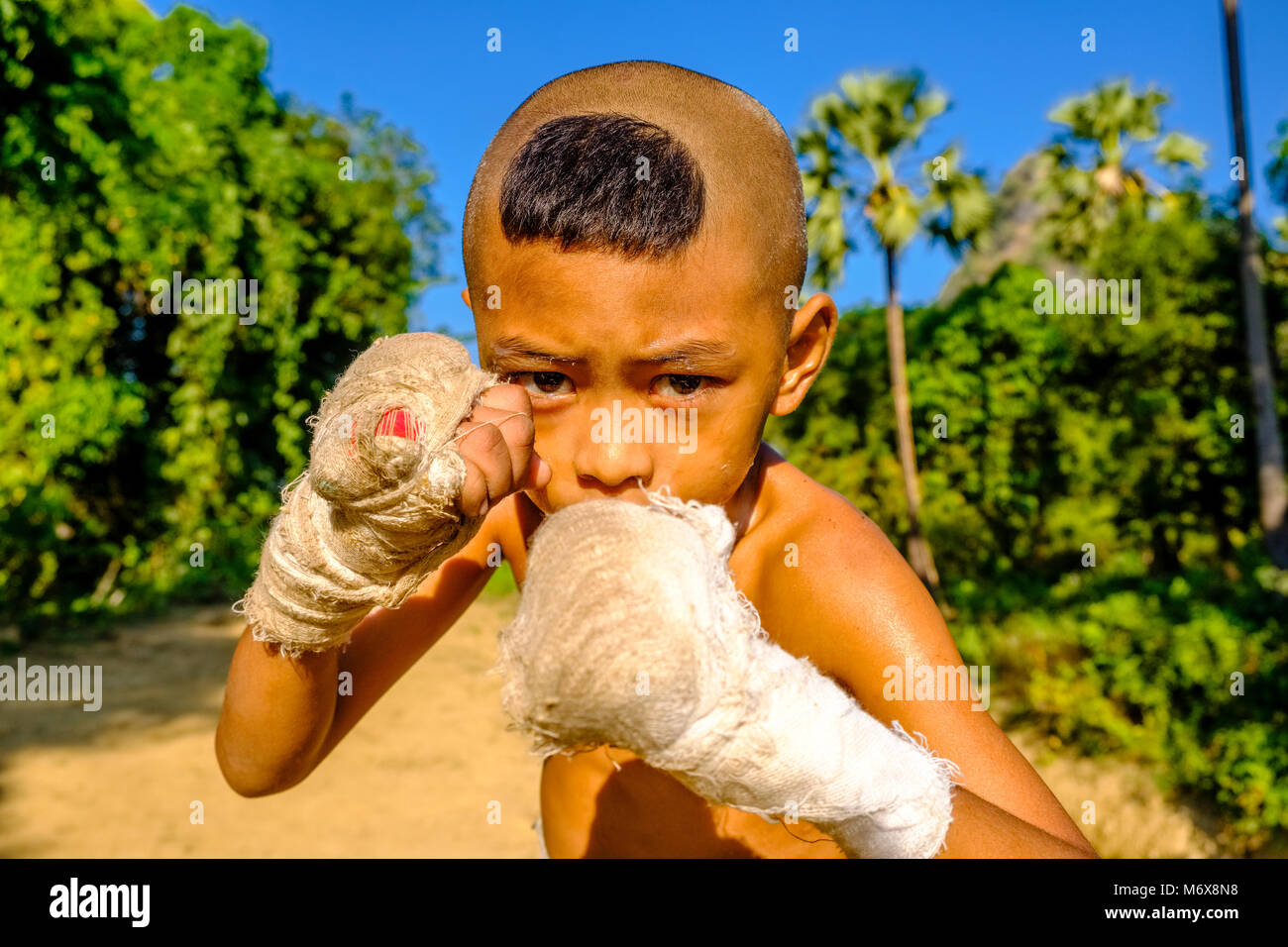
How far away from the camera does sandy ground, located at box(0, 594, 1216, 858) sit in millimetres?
5527

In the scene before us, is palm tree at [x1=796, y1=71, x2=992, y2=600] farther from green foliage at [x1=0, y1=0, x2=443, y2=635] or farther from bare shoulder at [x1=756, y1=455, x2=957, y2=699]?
bare shoulder at [x1=756, y1=455, x2=957, y2=699]

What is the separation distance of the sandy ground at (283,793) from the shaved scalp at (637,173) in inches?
158

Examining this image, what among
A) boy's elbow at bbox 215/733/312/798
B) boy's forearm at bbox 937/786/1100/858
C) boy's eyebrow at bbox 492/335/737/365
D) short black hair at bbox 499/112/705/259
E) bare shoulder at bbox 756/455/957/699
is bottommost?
boy's forearm at bbox 937/786/1100/858

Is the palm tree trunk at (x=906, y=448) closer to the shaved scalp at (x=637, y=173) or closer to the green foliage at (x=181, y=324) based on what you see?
the green foliage at (x=181, y=324)

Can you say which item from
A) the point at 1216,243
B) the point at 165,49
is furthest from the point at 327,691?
the point at 1216,243

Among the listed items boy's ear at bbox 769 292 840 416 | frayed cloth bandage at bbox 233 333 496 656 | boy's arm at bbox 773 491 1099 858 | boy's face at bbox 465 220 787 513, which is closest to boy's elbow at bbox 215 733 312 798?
frayed cloth bandage at bbox 233 333 496 656

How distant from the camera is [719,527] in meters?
1.27

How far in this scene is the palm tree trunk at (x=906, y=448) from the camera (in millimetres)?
11242

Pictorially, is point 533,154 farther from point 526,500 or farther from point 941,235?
point 941,235

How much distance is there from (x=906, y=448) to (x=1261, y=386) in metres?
3.69

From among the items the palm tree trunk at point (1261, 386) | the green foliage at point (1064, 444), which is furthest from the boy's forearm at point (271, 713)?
the palm tree trunk at point (1261, 386)

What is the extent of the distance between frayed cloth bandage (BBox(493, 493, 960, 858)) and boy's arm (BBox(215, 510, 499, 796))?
61 cm

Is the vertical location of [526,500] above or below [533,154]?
below

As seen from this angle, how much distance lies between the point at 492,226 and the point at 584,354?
30cm
